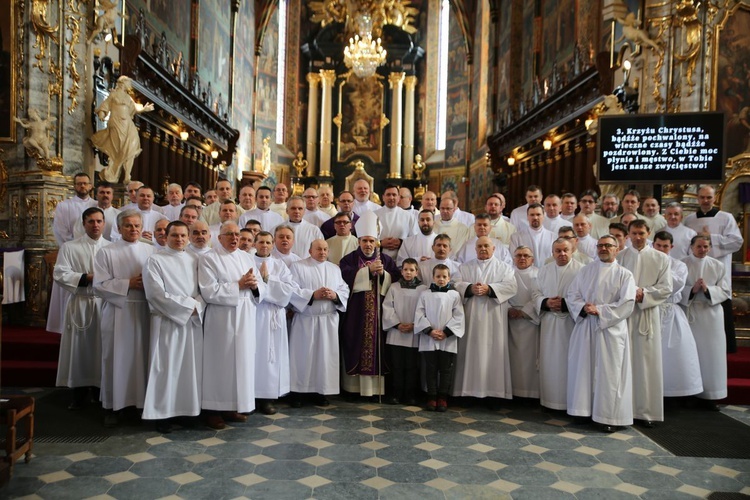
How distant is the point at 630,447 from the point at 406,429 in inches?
74.2

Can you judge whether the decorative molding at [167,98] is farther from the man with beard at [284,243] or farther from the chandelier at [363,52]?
the man with beard at [284,243]

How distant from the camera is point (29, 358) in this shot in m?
7.48

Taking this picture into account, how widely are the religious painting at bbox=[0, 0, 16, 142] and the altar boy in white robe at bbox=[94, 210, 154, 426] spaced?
451 centimetres

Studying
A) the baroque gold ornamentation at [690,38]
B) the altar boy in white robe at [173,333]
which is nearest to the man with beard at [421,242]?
the altar boy in white robe at [173,333]

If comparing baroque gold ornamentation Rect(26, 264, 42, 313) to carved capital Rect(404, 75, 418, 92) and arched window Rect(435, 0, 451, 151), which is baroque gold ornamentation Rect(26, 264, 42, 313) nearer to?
arched window Rect(435, 0, 451, 151)

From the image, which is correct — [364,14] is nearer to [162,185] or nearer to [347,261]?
[162,185]

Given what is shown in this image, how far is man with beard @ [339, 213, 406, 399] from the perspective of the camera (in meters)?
6.98

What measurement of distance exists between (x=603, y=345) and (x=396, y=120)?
66.6 feet

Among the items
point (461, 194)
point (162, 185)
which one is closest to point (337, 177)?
point (461, 194)

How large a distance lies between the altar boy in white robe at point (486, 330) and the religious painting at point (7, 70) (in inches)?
264

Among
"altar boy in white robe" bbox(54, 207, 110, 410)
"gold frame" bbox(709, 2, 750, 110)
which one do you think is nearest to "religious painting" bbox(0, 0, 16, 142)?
"altar boy in white robe" bbox(54, 207, 110, 410)

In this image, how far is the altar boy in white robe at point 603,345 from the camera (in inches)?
236

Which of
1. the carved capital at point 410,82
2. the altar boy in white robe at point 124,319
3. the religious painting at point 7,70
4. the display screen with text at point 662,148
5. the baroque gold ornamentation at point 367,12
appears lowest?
the altar boy in white robe at point 124,319

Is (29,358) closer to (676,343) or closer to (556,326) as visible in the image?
(556,326)
